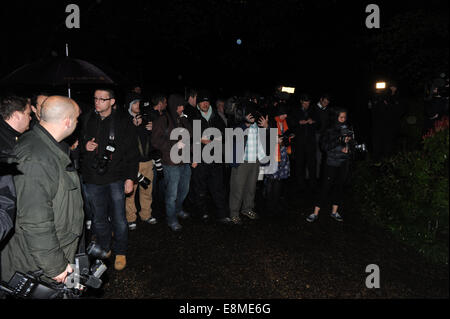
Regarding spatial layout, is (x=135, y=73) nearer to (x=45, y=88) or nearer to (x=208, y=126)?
(x=45, y=88)

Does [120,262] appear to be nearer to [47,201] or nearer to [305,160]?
[47,201]

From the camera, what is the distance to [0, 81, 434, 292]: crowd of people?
2.33 metres

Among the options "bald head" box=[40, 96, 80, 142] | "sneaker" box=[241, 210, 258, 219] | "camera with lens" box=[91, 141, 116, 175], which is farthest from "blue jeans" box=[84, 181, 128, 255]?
"sneaker" box=[241, 210, 258, 219]

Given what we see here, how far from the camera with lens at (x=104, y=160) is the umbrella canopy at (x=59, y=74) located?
1.96 m

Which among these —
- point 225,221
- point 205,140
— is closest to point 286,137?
point 205,140

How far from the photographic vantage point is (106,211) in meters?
4.25

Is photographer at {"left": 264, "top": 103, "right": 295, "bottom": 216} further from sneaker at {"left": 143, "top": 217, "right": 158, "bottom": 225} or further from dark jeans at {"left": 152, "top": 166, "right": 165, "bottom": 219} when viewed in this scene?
sneaker at {"left": 143, "top": 217, "right": 158, "bottom": 225}

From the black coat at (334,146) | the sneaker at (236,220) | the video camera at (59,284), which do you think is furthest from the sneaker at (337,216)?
the video camera at (59,284)

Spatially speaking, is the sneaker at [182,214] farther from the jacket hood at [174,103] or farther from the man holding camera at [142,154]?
the jacket hood at [174,103]

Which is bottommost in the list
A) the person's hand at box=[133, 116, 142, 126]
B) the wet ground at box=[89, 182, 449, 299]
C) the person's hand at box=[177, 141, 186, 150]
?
the wet ground at box=[89, 182, 449, 299]

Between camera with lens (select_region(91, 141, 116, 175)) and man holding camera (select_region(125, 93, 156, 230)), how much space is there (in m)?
1.06

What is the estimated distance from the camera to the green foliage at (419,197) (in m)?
4.43

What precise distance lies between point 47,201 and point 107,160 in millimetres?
1709

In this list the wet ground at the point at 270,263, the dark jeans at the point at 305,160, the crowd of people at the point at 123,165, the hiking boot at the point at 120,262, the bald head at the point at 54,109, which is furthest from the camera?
the dark jeans at the point at 305,160
